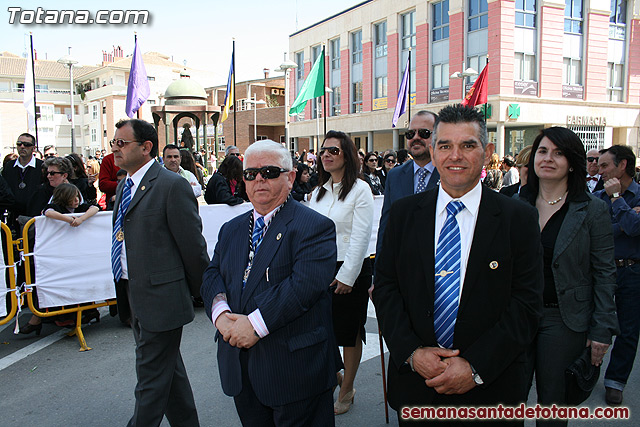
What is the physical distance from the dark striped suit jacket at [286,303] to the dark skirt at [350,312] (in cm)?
126

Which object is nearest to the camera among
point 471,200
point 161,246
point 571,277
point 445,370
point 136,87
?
point 445,370

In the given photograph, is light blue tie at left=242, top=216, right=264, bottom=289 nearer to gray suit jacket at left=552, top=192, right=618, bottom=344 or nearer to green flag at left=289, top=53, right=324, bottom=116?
gray suit jacket at left=552, top=192, right=618, bottom=344

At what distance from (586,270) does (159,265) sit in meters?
2.81

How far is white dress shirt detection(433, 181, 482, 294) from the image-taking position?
2250 mm

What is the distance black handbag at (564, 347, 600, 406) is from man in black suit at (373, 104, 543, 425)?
67cm

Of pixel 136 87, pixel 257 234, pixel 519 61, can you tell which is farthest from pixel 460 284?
pixel 519 61

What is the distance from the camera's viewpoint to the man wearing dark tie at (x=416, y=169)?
3.86 meters

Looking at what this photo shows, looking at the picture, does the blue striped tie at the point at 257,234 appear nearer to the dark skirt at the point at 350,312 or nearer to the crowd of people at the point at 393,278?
the crowd of people at the point at 393,278

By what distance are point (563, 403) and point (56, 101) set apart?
8061cm

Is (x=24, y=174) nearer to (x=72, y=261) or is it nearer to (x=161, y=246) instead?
(x=72, y=261)

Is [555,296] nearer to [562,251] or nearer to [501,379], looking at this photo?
[562,251]

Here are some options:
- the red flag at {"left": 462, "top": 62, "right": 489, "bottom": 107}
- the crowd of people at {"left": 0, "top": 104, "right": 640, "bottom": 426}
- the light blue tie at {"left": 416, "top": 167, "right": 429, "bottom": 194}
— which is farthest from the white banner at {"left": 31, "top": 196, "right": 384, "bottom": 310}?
the red flag at {"left": 462, "top": 62, "right": 489, "bottom": 107}

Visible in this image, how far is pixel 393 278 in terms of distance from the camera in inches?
94.7

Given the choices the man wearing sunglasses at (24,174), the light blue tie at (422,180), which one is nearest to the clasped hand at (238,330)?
the light blue tie at (422,180)
